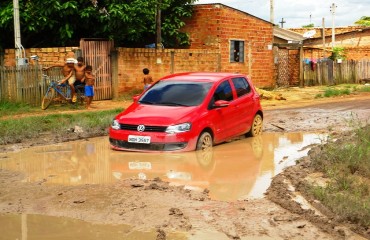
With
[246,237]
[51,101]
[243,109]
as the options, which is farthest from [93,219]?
[51,101]

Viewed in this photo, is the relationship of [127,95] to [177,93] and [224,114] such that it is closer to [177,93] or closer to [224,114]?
[177,93]

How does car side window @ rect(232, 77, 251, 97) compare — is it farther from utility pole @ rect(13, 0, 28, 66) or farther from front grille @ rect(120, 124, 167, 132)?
utility pole @ rect(13, 0, 28, 66)

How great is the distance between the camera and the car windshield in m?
10.4

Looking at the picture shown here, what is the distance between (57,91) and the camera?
59.6 ft

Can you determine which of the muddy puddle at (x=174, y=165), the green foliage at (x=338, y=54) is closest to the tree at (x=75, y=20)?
the muddy puddle at (x=174, y=165)

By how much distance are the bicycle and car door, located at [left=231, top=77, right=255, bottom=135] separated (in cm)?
800

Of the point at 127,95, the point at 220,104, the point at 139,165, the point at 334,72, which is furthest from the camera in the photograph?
the point at 334,72

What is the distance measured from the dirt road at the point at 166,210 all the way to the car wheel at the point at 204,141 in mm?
2291

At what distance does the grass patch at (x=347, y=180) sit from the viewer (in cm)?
586

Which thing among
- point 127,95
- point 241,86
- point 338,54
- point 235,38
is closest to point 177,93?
point 241,86

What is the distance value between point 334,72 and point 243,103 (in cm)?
2162

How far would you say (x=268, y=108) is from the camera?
19.6m

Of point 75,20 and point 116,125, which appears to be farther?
point 75,20

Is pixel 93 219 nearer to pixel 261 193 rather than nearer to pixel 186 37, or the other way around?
pixel 261 193
